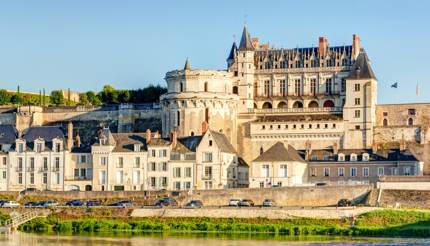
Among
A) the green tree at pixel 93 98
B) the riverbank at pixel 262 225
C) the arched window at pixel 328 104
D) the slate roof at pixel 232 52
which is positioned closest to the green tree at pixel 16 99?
the green tree at pixel 93 98

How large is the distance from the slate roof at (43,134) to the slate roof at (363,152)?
59.2ft

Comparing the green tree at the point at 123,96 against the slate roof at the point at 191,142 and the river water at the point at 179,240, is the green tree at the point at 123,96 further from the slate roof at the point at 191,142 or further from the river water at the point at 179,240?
the river water at the point at 179,240

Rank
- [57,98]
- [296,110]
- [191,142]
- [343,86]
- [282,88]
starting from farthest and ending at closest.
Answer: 1. [57,98]
2. [282,88]
3. [343,86]
4. [296,110]
5. [191,142]

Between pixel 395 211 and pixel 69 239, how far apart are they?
1875cm

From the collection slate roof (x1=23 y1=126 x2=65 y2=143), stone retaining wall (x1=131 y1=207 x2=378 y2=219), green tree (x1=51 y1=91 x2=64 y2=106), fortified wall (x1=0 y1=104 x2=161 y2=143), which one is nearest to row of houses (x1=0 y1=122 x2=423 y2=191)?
slate roof (x1=23 y1=126 x2=65 y2=143)

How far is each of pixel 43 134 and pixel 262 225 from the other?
966 inches

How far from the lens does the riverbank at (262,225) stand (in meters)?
58.8

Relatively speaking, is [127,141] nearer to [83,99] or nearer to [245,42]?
[245,42]

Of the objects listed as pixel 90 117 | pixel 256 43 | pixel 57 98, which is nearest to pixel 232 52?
pixel 256 43

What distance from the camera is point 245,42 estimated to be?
292ft

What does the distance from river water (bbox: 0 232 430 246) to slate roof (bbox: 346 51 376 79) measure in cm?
2845

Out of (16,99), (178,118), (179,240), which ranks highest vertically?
(16,99)

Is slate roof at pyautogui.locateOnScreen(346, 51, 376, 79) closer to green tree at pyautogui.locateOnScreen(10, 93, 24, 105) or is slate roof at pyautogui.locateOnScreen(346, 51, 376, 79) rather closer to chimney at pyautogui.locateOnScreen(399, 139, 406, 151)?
chimney at pyautogui.locateOnScreen(399, 139, 406, 151)

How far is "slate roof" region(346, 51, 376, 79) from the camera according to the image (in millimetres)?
83562
